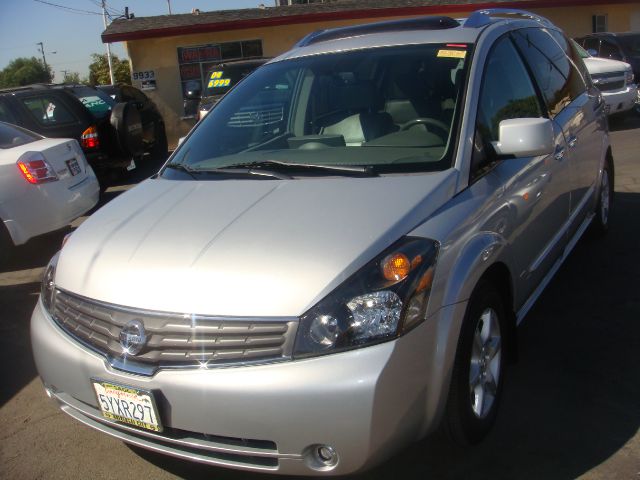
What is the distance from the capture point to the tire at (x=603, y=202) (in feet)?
18.3

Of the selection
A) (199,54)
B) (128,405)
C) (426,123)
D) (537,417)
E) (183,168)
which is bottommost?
(537,417)

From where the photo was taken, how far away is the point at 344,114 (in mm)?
3889

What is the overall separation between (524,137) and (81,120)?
25.5ft

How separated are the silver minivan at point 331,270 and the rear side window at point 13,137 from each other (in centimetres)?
342

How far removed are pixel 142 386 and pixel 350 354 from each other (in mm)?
783

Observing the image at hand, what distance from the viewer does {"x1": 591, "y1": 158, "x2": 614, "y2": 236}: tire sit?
557 centimetres

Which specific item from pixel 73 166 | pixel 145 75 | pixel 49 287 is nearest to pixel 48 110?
pixel 73 166

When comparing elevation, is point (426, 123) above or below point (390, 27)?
below

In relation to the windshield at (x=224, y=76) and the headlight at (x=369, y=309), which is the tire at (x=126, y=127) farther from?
the headlight at (x=369, y=309)

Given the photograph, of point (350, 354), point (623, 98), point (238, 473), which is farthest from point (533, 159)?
point (623, 98)

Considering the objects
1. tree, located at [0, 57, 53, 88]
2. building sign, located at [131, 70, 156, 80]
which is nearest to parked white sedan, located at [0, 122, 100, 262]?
building sign, located at [131, 70, 156, 80]

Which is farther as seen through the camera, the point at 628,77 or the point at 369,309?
Answer: the point at 628,77

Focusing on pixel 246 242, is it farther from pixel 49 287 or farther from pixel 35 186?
pixel 35 186

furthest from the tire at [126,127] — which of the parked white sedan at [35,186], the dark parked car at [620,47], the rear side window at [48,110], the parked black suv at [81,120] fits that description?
the dark parked car at [620,47]
